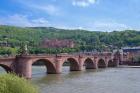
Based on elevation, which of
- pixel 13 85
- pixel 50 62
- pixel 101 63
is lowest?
pixel 13 85

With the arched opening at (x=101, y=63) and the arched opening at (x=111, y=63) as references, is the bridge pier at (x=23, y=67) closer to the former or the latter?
the arched opening at (x=101, y=63)

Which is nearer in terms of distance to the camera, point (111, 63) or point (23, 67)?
point (23, 67)

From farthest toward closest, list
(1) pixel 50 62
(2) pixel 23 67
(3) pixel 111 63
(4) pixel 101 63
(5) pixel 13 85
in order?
(3) pixel 111 63, (4) pixel 101 63, (1) pixel 50 62, (2) pixel 23 67, (5) pixel 13 85

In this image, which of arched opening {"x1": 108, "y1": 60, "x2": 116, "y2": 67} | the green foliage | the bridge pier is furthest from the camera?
arched opening {"x1": 108, "y1": 60, "x2": 116, "y2": 67}

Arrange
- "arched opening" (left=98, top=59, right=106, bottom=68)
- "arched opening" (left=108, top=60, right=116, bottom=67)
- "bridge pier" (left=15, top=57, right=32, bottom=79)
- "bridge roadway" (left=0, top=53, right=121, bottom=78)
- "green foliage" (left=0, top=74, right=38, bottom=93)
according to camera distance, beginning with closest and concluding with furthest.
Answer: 1. "green foliage" (left=0, top=74, right=38, bottom=93)
2. "bridge roadway" (left=0, top=53, right=121, bottom=78)
3. "bridge pier" (left=15, top=57, right=32, bottom=79)
4. "arched opening" (left=98, top=59, right=106, bottom=68)
5. "arched opening" (left=108, top=60, right=116, bottom=67)

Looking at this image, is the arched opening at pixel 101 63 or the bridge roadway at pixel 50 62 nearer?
the bridge roadway at pixel 50 62

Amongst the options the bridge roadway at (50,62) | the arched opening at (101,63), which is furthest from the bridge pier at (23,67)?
the arched opening at (101,63)

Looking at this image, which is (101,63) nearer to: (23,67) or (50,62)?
(50,62)

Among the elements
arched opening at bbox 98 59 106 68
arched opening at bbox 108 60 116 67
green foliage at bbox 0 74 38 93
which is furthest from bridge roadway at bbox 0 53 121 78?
green foliage at bbox 0 74 38 93

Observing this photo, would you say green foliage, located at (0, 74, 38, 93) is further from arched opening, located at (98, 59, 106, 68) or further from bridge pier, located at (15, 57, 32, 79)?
arched opening, located at (98, 59, 106, 68)

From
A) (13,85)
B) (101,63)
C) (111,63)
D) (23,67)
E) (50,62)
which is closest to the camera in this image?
(13,85)

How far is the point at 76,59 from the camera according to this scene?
99.7 metres

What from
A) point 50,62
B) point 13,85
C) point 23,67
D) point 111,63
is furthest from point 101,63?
point 13,85

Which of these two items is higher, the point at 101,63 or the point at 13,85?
the point at 101,63
